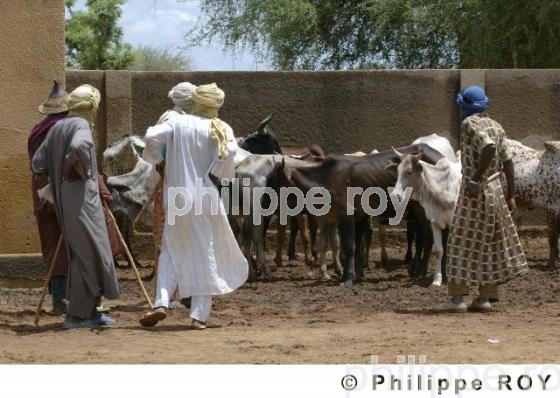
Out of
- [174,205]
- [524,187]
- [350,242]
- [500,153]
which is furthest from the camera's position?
[524,187]

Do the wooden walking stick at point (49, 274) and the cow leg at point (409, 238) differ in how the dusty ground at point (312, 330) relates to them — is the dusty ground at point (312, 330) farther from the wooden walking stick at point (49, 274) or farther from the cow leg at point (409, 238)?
the cow leg at point (409, 238)

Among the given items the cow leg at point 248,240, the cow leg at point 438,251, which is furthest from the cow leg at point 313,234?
the cow leg at point 438,251

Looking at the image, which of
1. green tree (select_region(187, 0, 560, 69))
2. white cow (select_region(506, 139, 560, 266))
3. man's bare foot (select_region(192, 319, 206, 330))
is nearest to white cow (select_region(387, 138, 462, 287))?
white cow (select_region(506, 139, 560, 266))

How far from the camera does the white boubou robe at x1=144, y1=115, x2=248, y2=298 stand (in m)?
10.1

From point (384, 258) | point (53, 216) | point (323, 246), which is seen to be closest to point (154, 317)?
point (53, 216)

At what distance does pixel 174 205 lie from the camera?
1002cm

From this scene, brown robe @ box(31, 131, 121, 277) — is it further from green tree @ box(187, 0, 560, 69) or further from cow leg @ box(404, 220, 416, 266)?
green tree @ box(187, 0, 560, 69)

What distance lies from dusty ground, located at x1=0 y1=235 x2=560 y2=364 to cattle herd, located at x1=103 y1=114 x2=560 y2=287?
64 centimetres

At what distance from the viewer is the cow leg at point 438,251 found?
1325cm

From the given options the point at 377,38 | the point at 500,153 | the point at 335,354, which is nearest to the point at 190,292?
the point at 335,354

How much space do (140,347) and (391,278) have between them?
541 centimetres

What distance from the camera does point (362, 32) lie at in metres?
25.2

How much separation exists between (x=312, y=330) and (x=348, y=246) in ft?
11.4

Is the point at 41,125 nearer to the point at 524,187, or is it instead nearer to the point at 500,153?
the point at 500,153
